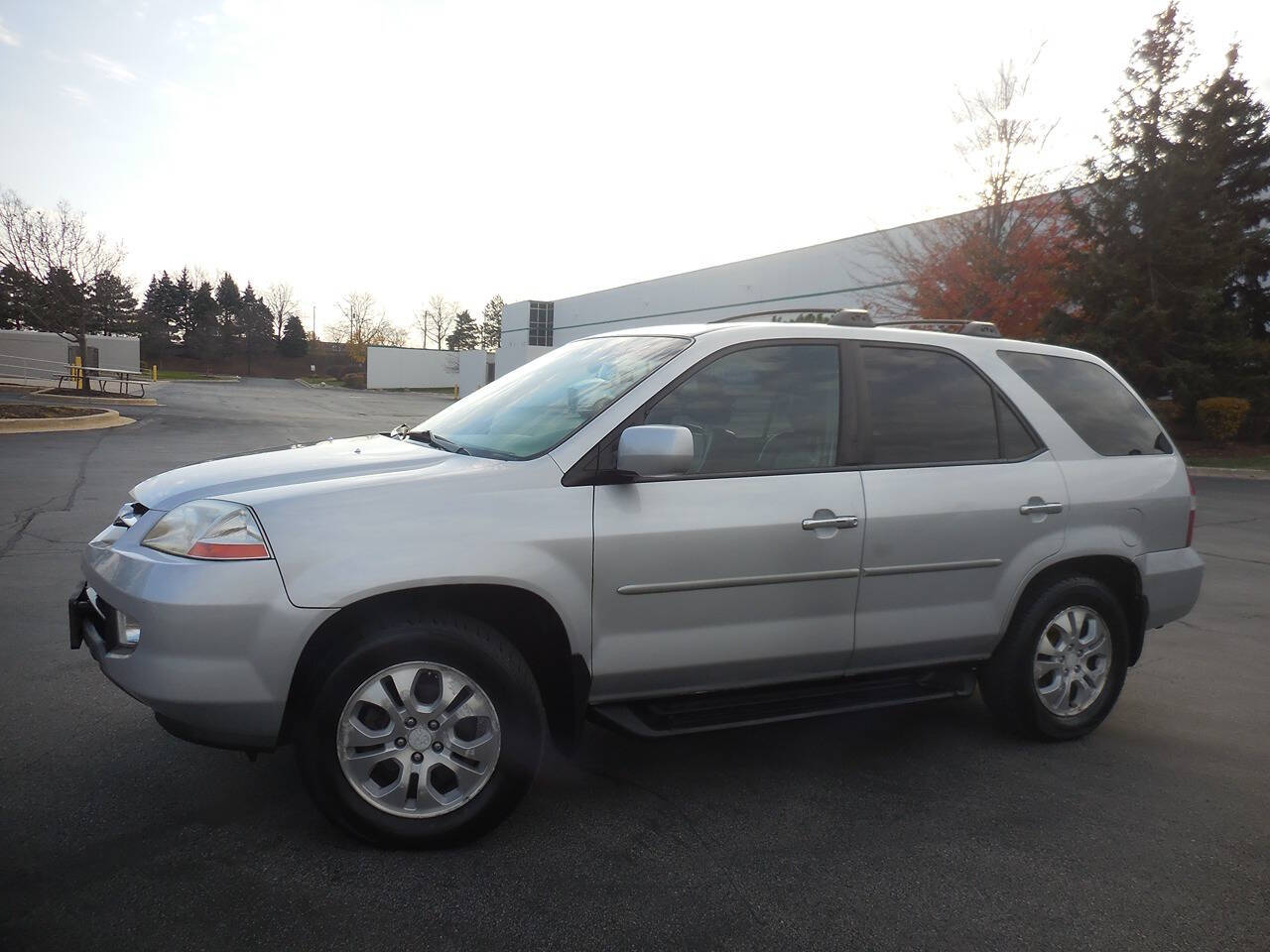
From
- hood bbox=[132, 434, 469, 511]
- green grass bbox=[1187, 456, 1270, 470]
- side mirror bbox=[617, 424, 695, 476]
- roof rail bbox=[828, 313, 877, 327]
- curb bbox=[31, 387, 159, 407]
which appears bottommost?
curb bbox=[31, 387, 159, 407]

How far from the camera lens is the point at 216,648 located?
9.23ft

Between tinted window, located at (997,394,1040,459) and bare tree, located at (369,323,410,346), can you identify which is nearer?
tinted window, located at (997,394,1040,459)

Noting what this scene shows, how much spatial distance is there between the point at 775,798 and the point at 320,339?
11282cm

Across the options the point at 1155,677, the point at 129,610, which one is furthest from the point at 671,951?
the point at 1155,677

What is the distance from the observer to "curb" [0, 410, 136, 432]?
670 inches

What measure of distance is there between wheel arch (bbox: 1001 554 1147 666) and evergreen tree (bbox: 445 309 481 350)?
120325mm

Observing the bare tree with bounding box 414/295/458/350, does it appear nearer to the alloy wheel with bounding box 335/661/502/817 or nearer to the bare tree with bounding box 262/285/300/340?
the bare tree with bounding box 262/285/300/340

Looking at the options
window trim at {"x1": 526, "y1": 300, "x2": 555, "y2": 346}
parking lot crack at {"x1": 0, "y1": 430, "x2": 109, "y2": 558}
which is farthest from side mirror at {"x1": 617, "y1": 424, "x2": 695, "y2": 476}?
window trim at {"x1": 526, "y1": 300, "x2": 555, "y2": 346}

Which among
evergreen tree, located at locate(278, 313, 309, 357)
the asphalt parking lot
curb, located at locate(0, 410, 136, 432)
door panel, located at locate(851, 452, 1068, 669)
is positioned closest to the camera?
the asphalt parking lot

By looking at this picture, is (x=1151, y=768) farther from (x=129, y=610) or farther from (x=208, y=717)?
(x=129, y=610)

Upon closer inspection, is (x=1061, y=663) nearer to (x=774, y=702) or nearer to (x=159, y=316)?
(x=774, y=702)

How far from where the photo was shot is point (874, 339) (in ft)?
13.1

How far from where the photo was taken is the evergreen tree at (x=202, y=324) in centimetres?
8769

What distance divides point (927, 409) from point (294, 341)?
334 ft
